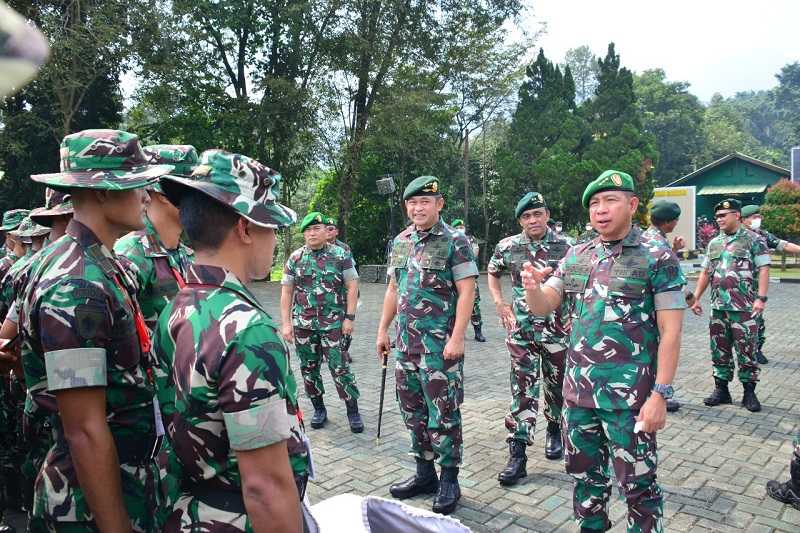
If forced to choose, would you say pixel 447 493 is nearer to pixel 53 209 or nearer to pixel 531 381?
pixel 531 381

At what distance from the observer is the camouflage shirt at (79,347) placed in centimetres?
189

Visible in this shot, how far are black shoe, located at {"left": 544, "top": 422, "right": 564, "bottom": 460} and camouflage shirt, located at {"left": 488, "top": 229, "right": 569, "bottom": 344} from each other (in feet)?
2.66

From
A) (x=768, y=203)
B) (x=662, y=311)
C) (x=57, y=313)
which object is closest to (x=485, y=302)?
(x=662, y=311)

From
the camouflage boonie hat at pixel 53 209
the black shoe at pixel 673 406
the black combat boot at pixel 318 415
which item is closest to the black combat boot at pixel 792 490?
the black shoe at pixel 673 406

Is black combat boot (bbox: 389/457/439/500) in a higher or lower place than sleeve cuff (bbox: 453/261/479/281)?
lower

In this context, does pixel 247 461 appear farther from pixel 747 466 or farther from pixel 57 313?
pixel 747 466

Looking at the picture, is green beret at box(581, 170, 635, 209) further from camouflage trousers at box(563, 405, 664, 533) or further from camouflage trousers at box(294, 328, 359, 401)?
camouflage trousers at box(294, 328, 359, 401)

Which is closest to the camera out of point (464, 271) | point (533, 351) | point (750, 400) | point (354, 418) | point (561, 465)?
point (464, 271)

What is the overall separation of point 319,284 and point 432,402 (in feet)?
7.75

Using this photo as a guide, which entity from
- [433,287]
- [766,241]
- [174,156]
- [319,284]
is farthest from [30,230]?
[766,241]

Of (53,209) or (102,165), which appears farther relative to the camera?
(53,209)

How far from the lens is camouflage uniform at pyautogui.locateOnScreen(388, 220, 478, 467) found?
4.11 metres

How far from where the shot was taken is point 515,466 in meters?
4.46

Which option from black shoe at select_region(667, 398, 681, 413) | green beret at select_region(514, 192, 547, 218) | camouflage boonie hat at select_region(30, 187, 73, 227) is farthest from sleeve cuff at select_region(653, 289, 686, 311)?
black shoe at select_region(667, 398, 681, 413)
